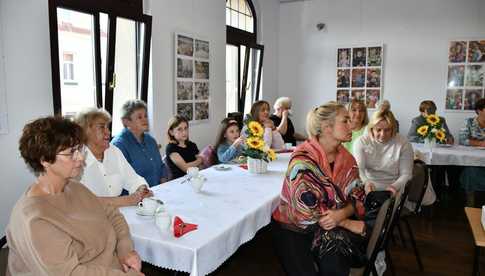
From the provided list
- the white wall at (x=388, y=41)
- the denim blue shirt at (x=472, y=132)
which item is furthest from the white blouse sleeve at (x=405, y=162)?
the white wall at (x=388, y=41)

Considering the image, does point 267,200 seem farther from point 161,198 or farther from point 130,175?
point 130,175

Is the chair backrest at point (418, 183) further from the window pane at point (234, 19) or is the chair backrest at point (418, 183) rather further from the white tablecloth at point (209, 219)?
the window pane at point (234, 19)

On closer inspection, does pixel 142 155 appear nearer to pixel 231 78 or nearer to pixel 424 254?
pixel 424 254

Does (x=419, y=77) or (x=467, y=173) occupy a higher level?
(x=419, y=77)

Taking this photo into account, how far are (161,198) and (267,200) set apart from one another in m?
0.61

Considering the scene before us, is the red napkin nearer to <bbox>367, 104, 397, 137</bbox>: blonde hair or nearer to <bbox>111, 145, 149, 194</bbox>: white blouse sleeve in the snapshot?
<bbox>111, 145, 149, 194</bbox>: white blouse sleeve

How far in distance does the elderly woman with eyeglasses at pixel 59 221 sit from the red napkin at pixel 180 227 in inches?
7.6

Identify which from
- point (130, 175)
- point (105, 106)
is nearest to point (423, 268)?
point (130, 175)

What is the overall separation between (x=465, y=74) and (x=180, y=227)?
5483 millimetres

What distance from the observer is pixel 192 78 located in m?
4.79

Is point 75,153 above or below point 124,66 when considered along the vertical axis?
below

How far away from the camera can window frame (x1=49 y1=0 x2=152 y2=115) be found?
3.13 meters

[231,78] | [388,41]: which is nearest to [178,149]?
[231,78]

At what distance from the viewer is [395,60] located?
6.21 metres
